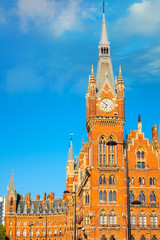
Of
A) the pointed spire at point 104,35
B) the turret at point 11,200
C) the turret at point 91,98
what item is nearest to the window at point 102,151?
the turret at point 91,98

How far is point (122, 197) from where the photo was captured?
82.5 metres

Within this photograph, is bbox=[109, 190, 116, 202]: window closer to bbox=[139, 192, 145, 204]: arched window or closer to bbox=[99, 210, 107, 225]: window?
bbox=[99, 210, 107, 225]: window

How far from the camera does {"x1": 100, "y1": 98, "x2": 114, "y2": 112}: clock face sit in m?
86.4

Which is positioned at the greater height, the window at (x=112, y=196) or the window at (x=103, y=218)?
the window at (x=112, y=196)

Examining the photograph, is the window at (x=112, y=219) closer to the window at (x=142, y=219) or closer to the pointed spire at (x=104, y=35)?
the window at (x=142, y=219)

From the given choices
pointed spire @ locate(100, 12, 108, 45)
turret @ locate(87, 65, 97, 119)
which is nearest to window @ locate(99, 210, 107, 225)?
turret @ locate(87, 65, 97, 119)

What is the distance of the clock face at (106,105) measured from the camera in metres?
86.4

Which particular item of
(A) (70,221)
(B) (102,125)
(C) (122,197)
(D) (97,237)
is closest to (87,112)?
(B) (102,125)

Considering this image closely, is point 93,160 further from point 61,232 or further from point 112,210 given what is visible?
point 61,232

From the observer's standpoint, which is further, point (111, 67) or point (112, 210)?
point (111, 67)

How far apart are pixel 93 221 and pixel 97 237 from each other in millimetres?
2995

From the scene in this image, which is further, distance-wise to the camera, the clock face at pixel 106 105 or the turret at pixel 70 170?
the turret at pixel 70 170

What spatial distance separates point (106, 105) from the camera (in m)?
86.7

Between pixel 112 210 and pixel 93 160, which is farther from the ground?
pixel 93 160
